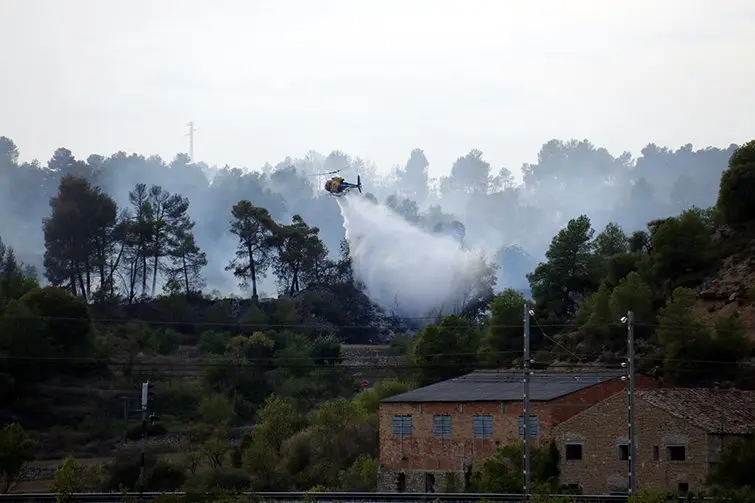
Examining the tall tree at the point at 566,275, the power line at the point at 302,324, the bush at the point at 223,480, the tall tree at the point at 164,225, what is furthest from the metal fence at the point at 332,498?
the tall tree at the point at 164,225

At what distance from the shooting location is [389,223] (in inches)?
5113

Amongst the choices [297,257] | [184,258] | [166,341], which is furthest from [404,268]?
[166,341]

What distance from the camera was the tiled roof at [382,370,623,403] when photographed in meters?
69.5

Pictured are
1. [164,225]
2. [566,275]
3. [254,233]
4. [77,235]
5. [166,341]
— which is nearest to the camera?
[166,341]

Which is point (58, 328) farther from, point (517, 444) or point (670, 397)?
point (670, 397)

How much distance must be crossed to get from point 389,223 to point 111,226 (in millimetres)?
25791

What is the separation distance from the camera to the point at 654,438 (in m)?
63.7

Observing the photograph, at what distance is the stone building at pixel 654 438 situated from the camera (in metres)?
62.6

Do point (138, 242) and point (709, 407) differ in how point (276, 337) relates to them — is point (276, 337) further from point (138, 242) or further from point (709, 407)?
point (709, 407)

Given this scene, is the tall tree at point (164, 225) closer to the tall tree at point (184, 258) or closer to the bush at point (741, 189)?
the tall tree at point (184, 258)

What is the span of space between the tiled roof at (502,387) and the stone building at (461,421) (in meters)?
0.05

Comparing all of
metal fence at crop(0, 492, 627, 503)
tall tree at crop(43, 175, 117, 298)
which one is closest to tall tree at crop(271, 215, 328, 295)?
tall tree at crop(43, 175, 117, 298)

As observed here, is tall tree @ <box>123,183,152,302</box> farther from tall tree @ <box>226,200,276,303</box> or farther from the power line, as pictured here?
the power line

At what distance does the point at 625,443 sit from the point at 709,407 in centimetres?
445
